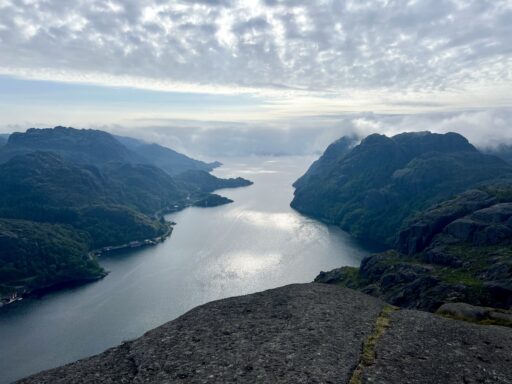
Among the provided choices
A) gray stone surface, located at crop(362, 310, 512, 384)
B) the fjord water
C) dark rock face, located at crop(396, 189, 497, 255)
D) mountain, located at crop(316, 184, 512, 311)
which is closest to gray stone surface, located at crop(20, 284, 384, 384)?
gray stone surface, located at crop(362, 310, 512, 384)

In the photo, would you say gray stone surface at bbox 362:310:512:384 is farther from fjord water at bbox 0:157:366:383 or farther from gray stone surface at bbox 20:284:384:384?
fjord water at bbox 0:157:366:383

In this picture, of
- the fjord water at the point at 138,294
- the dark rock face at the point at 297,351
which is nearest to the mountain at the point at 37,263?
the fjord water at the point at 138,294

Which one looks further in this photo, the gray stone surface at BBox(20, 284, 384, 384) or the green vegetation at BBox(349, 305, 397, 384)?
the gray stone surface at BBox(20, 284, 384, 384)

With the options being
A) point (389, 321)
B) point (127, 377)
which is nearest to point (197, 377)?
point (127, 377)

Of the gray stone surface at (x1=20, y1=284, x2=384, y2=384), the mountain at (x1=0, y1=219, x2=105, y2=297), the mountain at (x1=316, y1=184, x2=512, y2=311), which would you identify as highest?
the gray stone surface at (x1=20, y1=284, x2=384, y2=384)

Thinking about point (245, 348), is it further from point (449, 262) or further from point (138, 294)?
point (138, 294)

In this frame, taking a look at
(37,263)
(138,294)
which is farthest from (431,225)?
(37,263)
